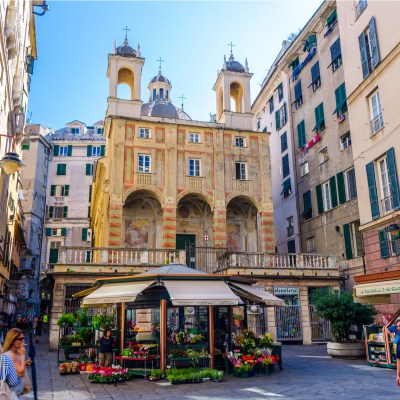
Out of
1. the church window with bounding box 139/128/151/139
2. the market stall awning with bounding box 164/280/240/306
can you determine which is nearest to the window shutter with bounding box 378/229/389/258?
the market stall awning with bounding box 164/280/240/306

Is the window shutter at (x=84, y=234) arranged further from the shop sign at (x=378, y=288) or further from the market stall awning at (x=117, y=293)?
the shop sign at (x=378, y=288)

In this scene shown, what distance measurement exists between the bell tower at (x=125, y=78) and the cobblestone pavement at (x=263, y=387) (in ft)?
56.8

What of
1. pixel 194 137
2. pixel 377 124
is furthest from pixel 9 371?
pixel 194 137

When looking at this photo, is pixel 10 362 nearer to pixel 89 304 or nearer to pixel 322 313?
pixel 89 304

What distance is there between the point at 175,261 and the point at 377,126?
11570 mm

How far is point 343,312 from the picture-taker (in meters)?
15.1

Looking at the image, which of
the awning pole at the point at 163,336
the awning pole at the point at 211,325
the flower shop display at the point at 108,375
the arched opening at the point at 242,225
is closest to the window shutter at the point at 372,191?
the awning pole at the point at 211,325

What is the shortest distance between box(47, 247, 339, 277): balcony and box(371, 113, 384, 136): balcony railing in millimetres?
7837

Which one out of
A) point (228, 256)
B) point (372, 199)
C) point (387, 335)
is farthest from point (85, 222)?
point (387, 335)

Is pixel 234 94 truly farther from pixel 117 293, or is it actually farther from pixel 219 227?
pixel 117 293

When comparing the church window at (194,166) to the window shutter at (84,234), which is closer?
the church window at (194,166)

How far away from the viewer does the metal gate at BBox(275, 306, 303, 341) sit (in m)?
22.0

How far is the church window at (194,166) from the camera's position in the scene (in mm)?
26703

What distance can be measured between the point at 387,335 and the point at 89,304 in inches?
344
